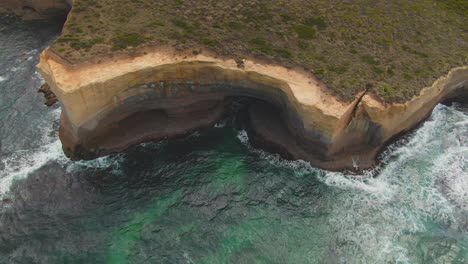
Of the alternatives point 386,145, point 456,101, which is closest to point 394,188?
point 386,145

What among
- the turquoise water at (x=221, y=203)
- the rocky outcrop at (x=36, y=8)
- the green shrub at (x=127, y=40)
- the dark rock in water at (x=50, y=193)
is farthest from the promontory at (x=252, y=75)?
the rocky outcrop at (x=36, y=8)

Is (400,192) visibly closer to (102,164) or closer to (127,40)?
(102,164)

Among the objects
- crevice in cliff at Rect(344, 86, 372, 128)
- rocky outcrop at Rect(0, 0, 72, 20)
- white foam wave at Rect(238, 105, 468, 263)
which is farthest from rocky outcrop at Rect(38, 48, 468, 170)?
rocky outcrop at Rect(0, 0, 72, 20)

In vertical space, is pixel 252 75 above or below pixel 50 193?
above

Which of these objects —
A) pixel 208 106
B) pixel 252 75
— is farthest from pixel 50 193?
pixel 252 75

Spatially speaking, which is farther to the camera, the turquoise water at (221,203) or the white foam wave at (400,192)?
the white foam wave at (400,192)

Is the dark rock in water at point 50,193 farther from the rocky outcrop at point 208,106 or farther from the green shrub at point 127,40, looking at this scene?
the green shrub at point 127,40

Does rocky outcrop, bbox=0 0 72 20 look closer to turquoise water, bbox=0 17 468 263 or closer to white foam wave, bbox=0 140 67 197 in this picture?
turquoise water, bbox=0 17 468 263
